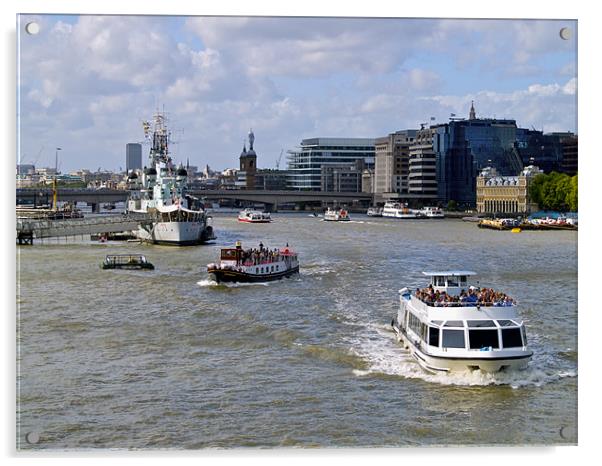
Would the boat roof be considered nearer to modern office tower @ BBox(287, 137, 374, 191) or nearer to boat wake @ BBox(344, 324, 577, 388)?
modern office tower @ BBox(287, 137, 374, 191)

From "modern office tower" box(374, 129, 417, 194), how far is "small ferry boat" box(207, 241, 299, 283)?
3983 cm

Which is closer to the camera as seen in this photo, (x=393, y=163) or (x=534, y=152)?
(x=534, y=152)

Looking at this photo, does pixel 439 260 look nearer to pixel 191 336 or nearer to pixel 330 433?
pixel 191 336

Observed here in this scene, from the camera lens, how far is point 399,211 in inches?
2569

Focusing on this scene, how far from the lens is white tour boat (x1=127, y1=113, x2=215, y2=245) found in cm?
3675

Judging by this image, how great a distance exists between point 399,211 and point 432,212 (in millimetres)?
2896

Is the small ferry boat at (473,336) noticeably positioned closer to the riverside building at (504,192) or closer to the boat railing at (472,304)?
the boat railing at (472,304)

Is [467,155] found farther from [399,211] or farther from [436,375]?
[436,375]

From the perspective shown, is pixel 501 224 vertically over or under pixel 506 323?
over

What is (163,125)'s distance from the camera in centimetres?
2106

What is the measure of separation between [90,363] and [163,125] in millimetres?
8685

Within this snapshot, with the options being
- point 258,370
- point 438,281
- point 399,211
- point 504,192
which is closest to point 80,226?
point 438,281

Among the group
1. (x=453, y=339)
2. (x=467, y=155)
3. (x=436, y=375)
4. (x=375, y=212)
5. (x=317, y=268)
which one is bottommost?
(x=436, y=375)

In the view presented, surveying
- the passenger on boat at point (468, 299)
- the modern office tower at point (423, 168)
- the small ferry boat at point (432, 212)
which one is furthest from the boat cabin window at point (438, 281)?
the modern office tower at point (423, 168)
